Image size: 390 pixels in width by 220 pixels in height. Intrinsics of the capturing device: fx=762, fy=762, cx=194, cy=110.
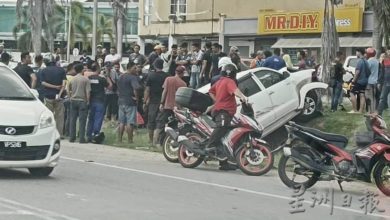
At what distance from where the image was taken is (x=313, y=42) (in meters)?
40.8

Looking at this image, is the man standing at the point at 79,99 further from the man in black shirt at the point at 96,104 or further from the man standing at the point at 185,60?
the man standing at the point at 185,60

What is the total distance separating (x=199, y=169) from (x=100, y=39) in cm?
6811

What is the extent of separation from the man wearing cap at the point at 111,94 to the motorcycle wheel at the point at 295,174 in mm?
9587

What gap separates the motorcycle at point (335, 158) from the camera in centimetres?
1161

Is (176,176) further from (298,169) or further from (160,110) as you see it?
(160,110)

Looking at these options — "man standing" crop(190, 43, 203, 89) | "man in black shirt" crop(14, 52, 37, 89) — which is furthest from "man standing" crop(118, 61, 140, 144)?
"man standing" crop(190, 43, 203, 89)

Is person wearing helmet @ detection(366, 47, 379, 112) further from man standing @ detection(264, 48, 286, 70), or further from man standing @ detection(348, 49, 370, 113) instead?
man standing @ detection(264, 48, 286, 70)

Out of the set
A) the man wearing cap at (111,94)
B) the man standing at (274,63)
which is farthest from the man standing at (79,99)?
the man standing at (274,63)

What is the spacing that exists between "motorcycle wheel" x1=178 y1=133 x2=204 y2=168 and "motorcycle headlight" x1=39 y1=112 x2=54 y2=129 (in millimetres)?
3546

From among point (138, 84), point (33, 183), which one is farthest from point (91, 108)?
point (33, 183)

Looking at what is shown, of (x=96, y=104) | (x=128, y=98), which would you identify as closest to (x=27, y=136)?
(x=128, y=98)

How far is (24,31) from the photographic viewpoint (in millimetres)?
84000

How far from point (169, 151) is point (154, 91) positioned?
9.02 feet

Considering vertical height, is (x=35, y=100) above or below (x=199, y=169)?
above
